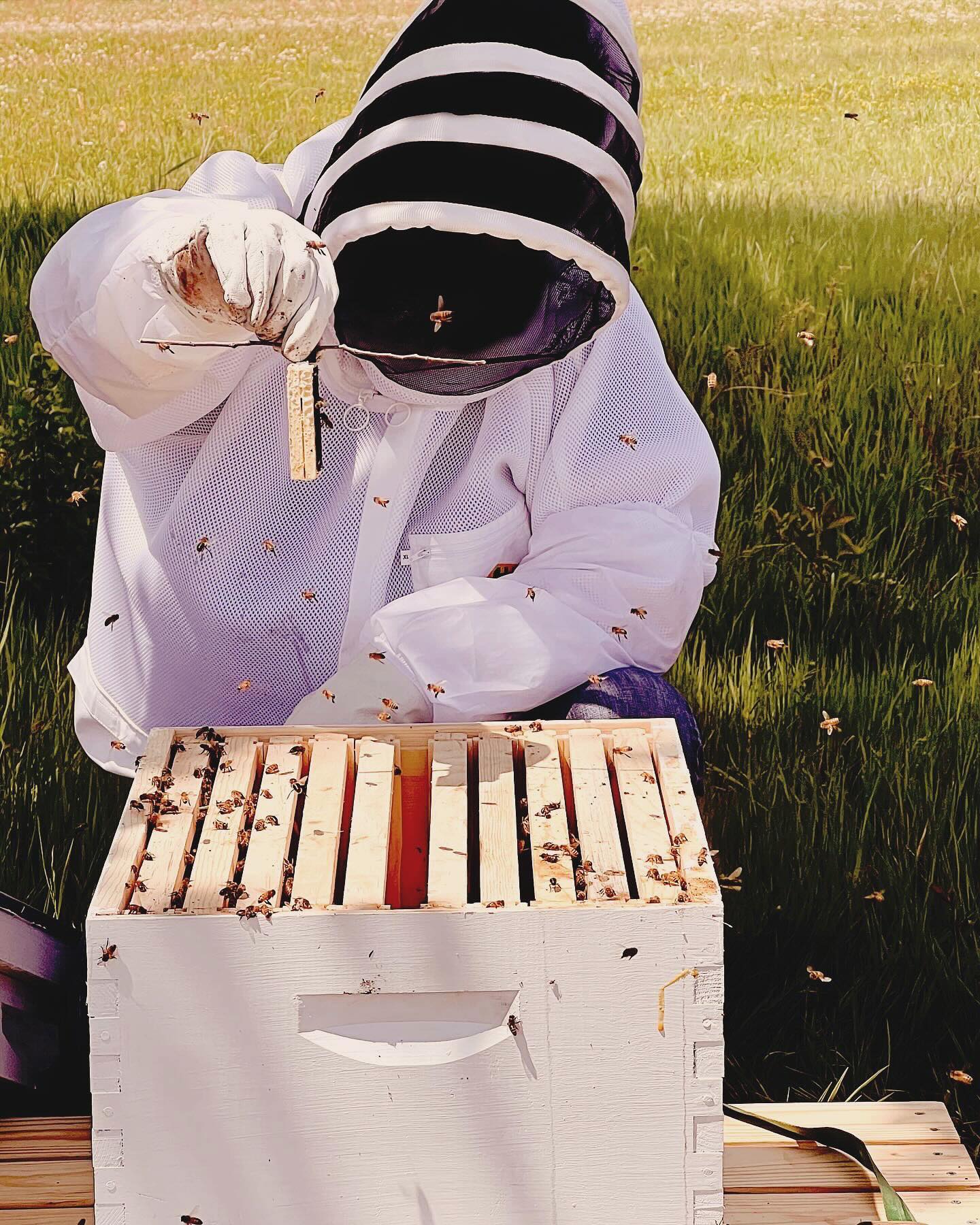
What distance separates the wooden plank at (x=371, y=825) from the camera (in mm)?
1237

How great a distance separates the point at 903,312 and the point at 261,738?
2.98m

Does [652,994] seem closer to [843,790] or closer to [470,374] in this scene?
[470,374]

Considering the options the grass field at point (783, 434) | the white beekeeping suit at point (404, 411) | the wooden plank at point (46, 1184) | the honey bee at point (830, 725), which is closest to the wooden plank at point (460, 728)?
the white beekeeping suit at point (404, 411)

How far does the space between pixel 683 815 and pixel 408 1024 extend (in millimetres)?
334

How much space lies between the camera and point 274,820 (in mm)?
1353

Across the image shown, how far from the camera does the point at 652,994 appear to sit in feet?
3.99

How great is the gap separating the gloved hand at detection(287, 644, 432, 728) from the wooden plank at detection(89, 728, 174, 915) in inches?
11.7

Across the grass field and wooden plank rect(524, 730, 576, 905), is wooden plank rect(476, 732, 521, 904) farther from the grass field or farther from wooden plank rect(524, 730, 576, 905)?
the grass field

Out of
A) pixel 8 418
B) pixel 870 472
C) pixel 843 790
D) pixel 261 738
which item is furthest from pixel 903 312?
pixel 261 738

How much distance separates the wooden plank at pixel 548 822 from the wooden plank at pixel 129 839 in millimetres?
369

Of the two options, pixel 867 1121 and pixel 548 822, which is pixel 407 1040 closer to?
pixel 548 822

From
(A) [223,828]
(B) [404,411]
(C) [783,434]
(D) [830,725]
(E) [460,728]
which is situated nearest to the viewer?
(A) [223,828]

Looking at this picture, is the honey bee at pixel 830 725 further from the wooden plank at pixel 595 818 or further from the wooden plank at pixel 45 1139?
the wooden plank at pixel 45 1139

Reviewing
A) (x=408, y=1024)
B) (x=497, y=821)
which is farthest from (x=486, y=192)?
(x=408, y=1024)
